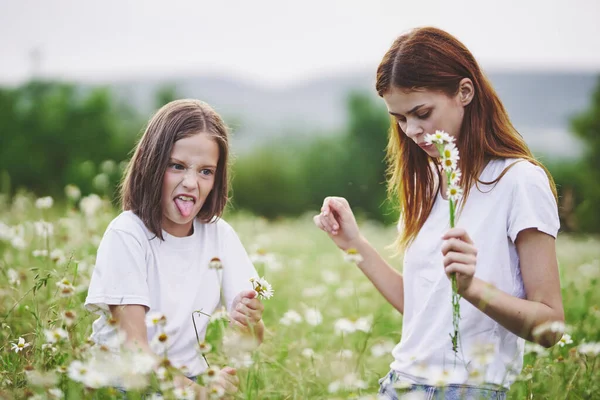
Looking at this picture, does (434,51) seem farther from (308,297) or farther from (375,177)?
(375,177)

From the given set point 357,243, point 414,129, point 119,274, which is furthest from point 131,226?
point 414,129

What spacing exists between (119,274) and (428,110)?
1125 millimetres

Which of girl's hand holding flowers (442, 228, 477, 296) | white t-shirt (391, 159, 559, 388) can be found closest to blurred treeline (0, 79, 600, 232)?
white t-shirt (391, 159, 559, 388)

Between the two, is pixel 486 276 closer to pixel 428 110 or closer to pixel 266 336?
pixel 428 110

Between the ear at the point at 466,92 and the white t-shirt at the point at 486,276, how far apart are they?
22 centimetres

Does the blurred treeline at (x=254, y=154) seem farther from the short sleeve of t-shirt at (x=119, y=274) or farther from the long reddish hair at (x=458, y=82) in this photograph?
the long reddish hair at (x=458, y=82)

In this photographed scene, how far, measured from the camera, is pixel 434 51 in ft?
6.51

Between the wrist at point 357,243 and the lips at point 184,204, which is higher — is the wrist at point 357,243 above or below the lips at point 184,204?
below

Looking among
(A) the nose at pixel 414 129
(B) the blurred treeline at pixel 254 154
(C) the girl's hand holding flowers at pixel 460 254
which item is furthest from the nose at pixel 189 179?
(B) the blurred treeline at pixel 254 154

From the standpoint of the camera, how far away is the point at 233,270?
2.22m

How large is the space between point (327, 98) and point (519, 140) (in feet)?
295

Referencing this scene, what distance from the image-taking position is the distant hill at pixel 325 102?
27.0m

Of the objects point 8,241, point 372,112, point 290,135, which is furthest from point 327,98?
point 8,241

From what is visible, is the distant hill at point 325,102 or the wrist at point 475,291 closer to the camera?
the wrist at point 475,291
